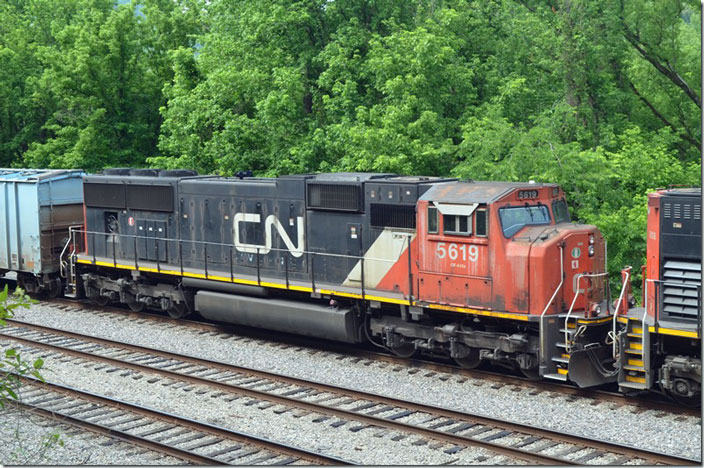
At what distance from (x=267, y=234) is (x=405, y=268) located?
3608 millimetres

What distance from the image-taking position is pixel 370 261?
14992mm

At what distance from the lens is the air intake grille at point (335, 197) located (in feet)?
49.4

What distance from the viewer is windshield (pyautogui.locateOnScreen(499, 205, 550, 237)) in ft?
42.4

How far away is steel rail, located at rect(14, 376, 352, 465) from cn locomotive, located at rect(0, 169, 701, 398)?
4176 millimetres

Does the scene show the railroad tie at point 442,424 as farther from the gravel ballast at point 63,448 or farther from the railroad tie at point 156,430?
the railroad tie at point 156,430

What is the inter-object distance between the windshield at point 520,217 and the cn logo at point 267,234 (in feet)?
15.0

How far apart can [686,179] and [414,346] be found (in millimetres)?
8389

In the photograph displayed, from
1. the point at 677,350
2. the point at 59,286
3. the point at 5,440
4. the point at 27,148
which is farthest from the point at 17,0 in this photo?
the point at 677,350

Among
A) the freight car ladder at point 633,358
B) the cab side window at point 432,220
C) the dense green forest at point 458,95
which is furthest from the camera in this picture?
the dense green forest at point 458,95

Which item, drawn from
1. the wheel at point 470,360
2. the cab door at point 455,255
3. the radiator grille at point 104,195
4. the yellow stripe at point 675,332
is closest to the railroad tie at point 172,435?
the cab door at point 455,255

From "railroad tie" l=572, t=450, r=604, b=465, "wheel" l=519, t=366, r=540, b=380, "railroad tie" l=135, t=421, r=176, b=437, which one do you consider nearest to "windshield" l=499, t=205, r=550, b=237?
"wheel" l=519, t=366, r=540, b=380

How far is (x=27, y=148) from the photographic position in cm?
3600

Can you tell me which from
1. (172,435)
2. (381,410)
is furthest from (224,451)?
(381,410)

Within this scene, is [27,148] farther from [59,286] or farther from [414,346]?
[414,346]
